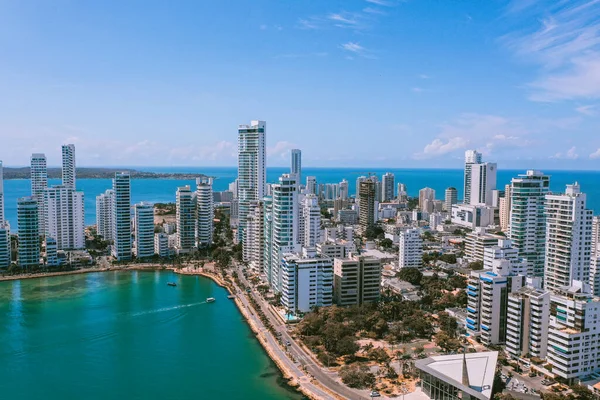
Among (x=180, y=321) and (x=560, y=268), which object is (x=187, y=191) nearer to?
(x=180, y=321)

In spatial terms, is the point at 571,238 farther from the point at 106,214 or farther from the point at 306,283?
the point at 106,214

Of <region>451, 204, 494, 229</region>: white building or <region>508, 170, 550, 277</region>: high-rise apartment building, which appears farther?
<region>451, 204, 494, 229</region>: white building

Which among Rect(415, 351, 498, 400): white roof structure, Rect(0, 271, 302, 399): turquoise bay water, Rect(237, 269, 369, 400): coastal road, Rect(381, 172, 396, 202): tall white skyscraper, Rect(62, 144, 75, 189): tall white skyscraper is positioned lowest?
Rect(0, 271, 302, 399): turquoise bay water

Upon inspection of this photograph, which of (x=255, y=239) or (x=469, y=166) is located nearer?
(x=255, y=239)

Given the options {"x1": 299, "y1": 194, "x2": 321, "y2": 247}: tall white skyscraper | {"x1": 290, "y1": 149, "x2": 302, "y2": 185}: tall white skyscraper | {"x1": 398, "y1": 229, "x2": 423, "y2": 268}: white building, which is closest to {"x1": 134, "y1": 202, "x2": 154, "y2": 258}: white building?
{"x1": 299, "y1": 194, "x2": 321, "y2": 247}: tall white skyscraper

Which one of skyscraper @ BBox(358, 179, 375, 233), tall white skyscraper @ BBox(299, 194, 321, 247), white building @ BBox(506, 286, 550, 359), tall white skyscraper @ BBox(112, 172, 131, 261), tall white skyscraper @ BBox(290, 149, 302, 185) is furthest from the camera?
tall white skyscraper @ BBox(290, 149, 302, 185)

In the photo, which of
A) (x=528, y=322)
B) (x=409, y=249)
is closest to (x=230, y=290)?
(x=409, y=249)

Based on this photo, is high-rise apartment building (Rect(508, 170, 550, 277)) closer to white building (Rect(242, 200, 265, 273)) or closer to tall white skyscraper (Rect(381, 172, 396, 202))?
white building (Rect(242, 200, 265, 273))
